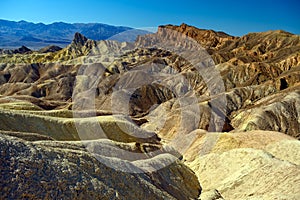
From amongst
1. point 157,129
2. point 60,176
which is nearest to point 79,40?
point 157,129

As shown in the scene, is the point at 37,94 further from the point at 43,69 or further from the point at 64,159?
the point at 64,159

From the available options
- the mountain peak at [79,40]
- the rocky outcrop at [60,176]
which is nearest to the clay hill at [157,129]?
the rocky outcrop at [60,176]

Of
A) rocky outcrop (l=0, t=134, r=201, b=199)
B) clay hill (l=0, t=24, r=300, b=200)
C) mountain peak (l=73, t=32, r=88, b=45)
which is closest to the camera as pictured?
rocky outcrop (l=0, t=134, r=201, b=199)

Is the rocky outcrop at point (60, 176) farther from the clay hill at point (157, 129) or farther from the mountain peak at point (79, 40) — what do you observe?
the mountain peak at point (79, 40)

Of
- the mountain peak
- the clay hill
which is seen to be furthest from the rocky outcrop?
the mountain peak

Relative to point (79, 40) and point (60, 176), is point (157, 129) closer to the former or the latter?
point (60, 176)

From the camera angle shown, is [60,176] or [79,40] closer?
[60,176]

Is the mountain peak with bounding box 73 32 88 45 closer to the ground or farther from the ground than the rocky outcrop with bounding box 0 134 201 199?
closer to the ground

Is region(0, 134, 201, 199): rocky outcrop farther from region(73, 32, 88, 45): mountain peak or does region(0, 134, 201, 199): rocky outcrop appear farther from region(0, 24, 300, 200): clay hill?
region(73, 32, 88, 45): mountain peak
